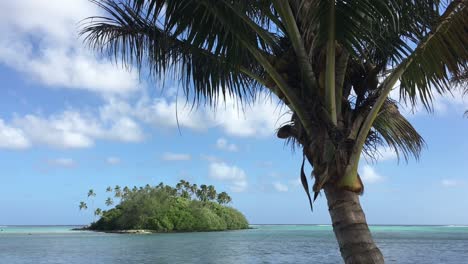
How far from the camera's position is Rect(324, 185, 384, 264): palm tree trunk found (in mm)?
3633

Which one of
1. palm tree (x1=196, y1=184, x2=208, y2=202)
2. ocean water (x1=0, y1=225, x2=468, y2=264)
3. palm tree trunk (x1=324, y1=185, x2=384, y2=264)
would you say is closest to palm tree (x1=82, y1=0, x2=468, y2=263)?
palm tree trunk (x1=324, y1=185, x2=384, y2=264)

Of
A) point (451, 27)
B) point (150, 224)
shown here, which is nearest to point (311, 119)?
point (451, 27)

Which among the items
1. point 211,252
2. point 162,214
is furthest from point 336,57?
point 162,214

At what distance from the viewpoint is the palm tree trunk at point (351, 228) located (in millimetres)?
3633

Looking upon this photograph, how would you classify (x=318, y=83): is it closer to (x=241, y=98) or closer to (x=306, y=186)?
(x=306, y=186)

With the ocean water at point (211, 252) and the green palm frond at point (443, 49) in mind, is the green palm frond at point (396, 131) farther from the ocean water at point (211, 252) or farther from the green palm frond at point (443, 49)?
the ocean water at point (211, 252)

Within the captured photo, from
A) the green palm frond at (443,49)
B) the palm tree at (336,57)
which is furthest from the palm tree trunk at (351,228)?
the green palm frond at (443,49)

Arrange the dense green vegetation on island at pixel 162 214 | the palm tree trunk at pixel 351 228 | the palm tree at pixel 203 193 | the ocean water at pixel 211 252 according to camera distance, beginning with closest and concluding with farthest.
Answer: the palm tree trunk at pixel 351 228, the ocean water at pixel 211 252, the dense green vegetation on island at pixel 162 214, the palm tree at pixel 203 193

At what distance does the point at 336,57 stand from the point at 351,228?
141 cm

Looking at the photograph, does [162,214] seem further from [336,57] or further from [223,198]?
[336,57]

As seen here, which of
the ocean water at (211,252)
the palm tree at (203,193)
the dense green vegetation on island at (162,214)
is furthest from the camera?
the palm tree at (203,193)

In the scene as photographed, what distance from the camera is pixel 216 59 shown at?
4734 mm

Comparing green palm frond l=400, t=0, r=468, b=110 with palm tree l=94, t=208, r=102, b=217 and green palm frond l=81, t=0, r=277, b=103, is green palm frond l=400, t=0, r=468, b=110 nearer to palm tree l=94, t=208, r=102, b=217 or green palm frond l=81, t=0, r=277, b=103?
green palm frond l=81, t=0, r=277, b=103

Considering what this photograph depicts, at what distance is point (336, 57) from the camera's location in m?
4.15
